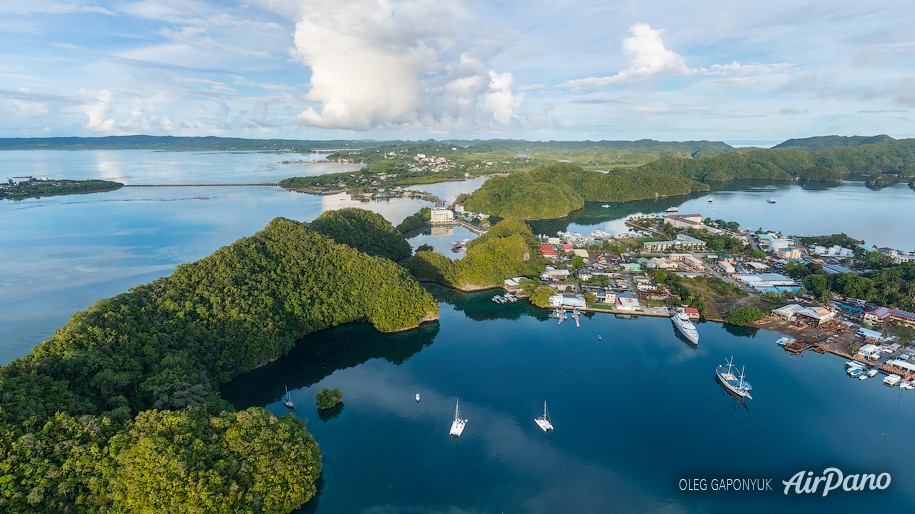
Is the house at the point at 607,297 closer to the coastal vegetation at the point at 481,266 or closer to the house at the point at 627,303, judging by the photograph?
the house at the point at 627,303

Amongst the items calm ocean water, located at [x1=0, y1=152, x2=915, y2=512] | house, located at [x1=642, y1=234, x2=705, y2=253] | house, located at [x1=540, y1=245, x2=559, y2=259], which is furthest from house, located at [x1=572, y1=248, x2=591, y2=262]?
calm ocean water, located at [x1=0, y1=152, x2=915, y2=512]

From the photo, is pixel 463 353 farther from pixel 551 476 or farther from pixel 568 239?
pixel 568 239

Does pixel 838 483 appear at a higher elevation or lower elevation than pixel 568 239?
lower

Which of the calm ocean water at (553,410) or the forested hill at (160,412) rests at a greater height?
the forested hill at (160,412)

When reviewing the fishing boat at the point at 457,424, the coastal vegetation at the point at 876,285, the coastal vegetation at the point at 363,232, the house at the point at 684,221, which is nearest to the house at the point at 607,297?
the coastal vegetation at the point at 876,285

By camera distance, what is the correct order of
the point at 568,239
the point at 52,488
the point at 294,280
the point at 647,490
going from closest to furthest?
the point at 52,488 < the point at 647,490 < the point at 294,280 < the point at 568,239

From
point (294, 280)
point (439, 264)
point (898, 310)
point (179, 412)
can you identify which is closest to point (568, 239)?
point (439, 264)

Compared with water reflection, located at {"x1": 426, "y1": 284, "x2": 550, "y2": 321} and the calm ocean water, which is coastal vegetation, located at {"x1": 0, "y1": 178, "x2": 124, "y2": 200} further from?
water reflection, located at {"x1": 426, "y1": 284, "x2": 550, "y2": 321}
